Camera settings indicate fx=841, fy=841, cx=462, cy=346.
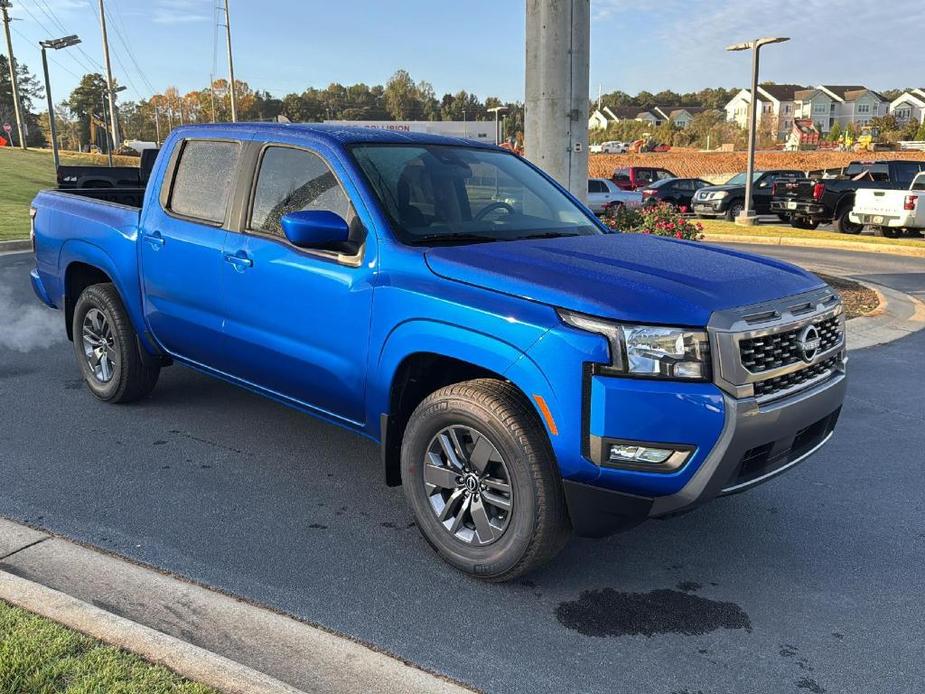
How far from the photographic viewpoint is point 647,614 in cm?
332

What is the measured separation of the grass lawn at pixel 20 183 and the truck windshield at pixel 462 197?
14943mm

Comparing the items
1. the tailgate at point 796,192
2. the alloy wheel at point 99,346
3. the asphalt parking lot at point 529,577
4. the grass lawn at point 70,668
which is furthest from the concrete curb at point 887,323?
the tailgate at point 796,192

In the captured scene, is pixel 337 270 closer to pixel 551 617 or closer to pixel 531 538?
pixel 531 538

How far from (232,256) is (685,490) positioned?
2626 millimetres

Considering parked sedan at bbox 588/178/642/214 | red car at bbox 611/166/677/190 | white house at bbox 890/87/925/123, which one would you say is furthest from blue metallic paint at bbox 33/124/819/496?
white house at bbox 890/87/925/123

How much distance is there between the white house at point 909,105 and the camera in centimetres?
14175

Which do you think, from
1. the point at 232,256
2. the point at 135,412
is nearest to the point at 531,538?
the point at 232,256

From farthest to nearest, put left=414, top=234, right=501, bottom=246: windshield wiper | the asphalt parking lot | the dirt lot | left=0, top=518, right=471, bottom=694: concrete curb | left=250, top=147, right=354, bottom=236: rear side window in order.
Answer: the dirt lot < left=250, top=147, right=354, bottom=236: rear side window < left=414, top=234, right=501, bottom=246: windshield wiper < the asphalt parking lot < left=0, top=518, right=471, bottom=694: concrete curb

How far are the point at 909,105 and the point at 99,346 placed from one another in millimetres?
165470

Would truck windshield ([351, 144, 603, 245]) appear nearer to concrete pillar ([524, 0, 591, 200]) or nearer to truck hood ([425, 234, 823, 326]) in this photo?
truck hood ([425, 234, 823, 326])

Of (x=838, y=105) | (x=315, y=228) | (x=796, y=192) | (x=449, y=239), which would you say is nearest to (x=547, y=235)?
(x=449, y=239)

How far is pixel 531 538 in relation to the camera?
3281mm

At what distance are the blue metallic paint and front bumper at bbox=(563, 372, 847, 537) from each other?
5 centimetres

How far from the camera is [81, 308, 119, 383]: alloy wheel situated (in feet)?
18.7
